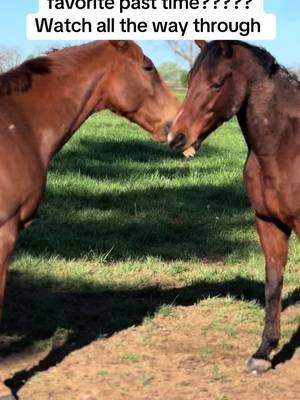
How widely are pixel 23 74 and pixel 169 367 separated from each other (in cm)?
203

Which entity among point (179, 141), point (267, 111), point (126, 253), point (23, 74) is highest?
point (23, 74)

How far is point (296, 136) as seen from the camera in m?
4.38

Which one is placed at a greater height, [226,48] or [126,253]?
[226,48]

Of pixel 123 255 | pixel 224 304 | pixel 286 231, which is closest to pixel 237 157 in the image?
pixel 123 255

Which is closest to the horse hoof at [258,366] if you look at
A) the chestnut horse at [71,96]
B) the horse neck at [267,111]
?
the horse neck at [267,111]

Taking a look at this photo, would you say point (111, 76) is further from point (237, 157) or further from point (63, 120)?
point (237, 157)

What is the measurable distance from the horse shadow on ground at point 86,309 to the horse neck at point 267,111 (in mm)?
1498

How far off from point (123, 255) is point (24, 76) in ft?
10.7

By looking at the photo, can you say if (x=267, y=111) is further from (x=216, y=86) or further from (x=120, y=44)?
(x=120, y=44)

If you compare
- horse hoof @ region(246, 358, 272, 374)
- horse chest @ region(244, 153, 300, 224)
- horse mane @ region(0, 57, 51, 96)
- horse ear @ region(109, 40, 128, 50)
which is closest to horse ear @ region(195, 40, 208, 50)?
horse ear @ region(109, 40, 128, 50)

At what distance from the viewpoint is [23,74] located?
4305 millimetres

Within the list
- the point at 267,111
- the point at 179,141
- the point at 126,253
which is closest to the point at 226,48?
the point at 267,111

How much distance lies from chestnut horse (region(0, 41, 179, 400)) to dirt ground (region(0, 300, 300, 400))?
0.52m

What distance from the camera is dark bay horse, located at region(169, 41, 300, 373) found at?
161 inches
